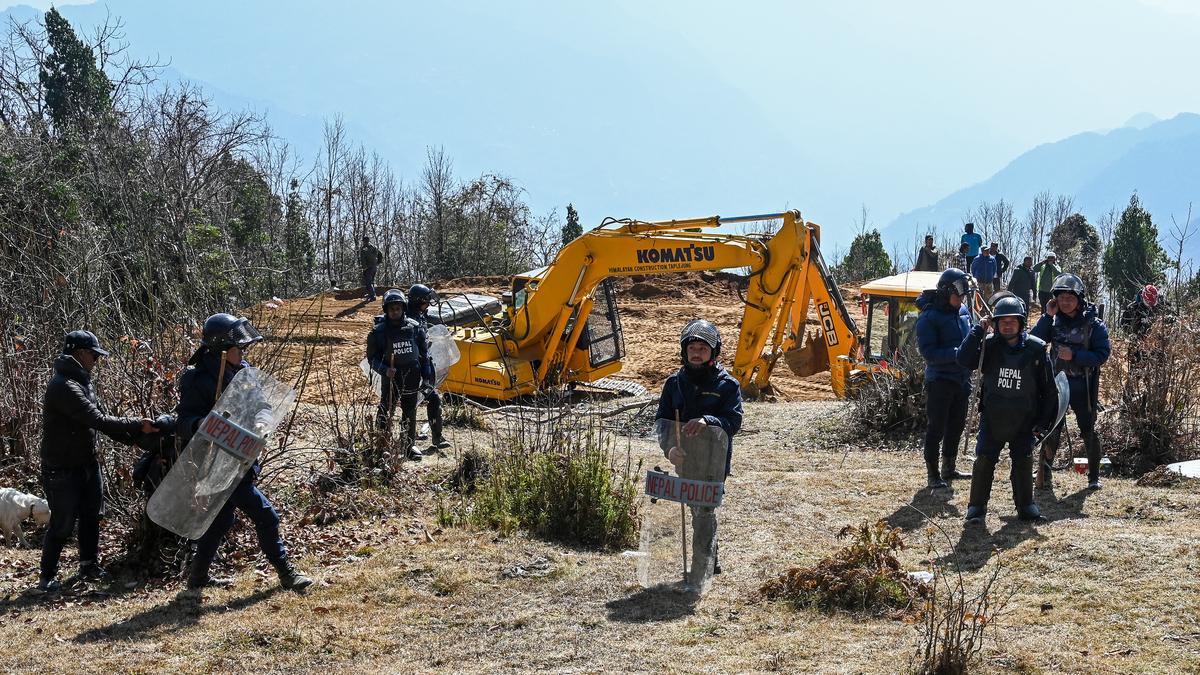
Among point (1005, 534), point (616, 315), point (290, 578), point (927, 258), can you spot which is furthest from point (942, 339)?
point (927, 258)

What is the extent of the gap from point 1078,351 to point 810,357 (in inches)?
229

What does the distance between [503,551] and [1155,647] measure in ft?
12.2

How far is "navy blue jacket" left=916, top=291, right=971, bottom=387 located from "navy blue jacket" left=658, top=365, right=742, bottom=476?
2.91m

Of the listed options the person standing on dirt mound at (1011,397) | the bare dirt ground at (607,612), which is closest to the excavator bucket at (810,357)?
the bare dirt ground at (607,612)

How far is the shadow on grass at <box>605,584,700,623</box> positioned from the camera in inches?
233

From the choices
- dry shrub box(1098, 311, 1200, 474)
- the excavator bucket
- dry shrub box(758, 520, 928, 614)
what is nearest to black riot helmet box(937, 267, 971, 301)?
dry shrub box(1098, 311, 1200, 474)

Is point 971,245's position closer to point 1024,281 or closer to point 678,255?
point 1024,281

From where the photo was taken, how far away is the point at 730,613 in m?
5.95

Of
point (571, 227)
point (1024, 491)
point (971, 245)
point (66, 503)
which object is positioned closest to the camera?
point (66, 503)

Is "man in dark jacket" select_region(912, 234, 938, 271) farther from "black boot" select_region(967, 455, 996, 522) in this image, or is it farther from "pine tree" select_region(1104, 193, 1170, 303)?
"black boot" select_region(967, 455, 996, 522)

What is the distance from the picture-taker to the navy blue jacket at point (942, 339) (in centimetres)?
850

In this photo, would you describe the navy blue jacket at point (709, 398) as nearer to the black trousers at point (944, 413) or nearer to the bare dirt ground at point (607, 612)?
the bare dirt ground at point (607, 612)

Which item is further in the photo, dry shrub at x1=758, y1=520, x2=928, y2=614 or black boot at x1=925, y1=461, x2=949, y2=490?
black boot at x1=925, y1=461, x2=949, y2=490

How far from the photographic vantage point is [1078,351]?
8.33 m
